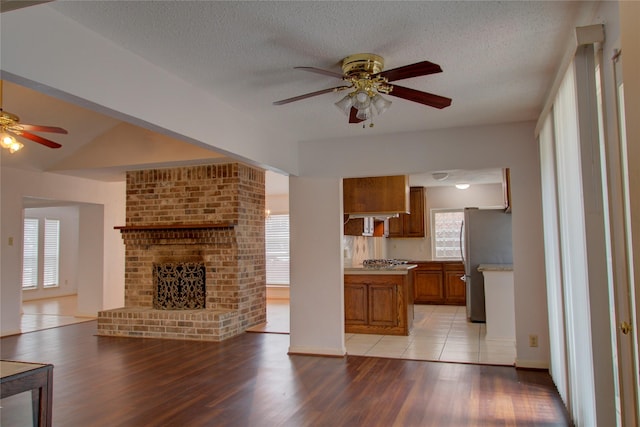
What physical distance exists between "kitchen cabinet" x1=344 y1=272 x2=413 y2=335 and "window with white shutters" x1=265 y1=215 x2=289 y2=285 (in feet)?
14.1

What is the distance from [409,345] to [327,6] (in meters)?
4.14

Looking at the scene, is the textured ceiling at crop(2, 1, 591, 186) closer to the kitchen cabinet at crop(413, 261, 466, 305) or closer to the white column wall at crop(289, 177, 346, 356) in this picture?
the white column wall at crop(289, 177, 346, 356)

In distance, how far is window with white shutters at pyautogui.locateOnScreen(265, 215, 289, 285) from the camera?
10.3 meters

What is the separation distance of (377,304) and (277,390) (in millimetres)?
2478

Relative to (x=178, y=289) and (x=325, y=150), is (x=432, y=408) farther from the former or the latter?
(x=178, y=289)

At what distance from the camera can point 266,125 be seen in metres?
4.47

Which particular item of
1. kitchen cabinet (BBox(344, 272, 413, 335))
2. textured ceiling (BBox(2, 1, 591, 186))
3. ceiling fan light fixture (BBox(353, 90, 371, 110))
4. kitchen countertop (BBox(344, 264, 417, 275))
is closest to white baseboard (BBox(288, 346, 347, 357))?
kitchen cabinet (BBox(344, 272, 413, 335))

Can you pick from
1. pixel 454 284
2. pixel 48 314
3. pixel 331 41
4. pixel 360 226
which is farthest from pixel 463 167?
pixel 48 314

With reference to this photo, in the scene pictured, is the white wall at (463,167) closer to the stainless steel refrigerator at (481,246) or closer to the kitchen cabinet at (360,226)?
the kitchen cabinet at (360,226)

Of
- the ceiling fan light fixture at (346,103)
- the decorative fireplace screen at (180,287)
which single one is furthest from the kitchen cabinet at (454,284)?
Result: the ceiling fan light fixture at (346,103)

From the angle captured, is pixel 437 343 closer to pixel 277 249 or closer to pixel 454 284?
pixel 454 284

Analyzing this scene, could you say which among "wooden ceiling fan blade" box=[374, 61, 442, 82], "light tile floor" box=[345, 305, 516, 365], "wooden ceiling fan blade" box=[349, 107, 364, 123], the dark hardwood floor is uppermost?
"wooden ceiling fan blade" box=[374, 61, 442, 82]

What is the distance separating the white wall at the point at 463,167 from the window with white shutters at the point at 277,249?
5094 mm

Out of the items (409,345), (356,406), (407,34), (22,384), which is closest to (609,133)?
(407,34)
